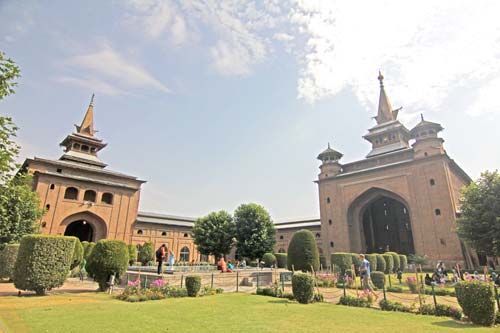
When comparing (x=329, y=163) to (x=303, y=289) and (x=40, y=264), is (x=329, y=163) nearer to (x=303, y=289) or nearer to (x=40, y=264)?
(x=303, y=289)

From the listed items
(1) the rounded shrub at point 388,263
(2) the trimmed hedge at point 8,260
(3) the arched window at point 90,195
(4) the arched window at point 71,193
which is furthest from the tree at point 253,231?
(2) the trimmed hedge at point 8,260

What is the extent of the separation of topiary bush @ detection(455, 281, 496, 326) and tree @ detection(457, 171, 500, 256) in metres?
12.7

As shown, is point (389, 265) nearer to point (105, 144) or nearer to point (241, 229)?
point (241, 229)

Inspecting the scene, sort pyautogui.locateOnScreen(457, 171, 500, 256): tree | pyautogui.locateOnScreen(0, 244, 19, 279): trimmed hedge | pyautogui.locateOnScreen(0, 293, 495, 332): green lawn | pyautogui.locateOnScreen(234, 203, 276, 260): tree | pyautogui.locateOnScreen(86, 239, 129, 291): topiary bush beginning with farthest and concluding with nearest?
pyautogui.locateOnScreen(234, 203, 276, 260): tree → pyautogui.locateOnScreen(457, 171, 500, 256): tree → pyautogui.locateOnScreen(0, 244, 19, 279): trimmed hedge → pyautogui.locateOnScreen(86, 239, 129, 291): topiary bush → pyautogui.locateOnScreen(0, 293, 495, 332): green lawn

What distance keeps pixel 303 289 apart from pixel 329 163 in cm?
3153

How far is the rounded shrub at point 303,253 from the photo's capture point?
19.3m

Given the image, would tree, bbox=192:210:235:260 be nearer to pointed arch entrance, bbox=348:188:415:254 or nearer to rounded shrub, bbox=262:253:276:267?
rounded shrub, bbox=262:253:276:267

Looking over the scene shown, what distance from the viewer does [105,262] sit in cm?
1272

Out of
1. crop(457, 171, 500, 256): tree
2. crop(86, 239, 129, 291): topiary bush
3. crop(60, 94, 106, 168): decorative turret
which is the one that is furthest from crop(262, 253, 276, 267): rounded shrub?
crop(60, 94, 106, 168): decorative turret

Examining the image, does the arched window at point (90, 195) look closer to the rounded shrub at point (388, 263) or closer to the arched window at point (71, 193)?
the arched window at point (71, 193)

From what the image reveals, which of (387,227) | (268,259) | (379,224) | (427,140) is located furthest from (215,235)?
(427,140)

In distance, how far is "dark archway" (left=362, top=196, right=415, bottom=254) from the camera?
38.5 meters

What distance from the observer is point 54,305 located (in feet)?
29.1

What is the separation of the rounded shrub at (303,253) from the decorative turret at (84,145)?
33435mm
